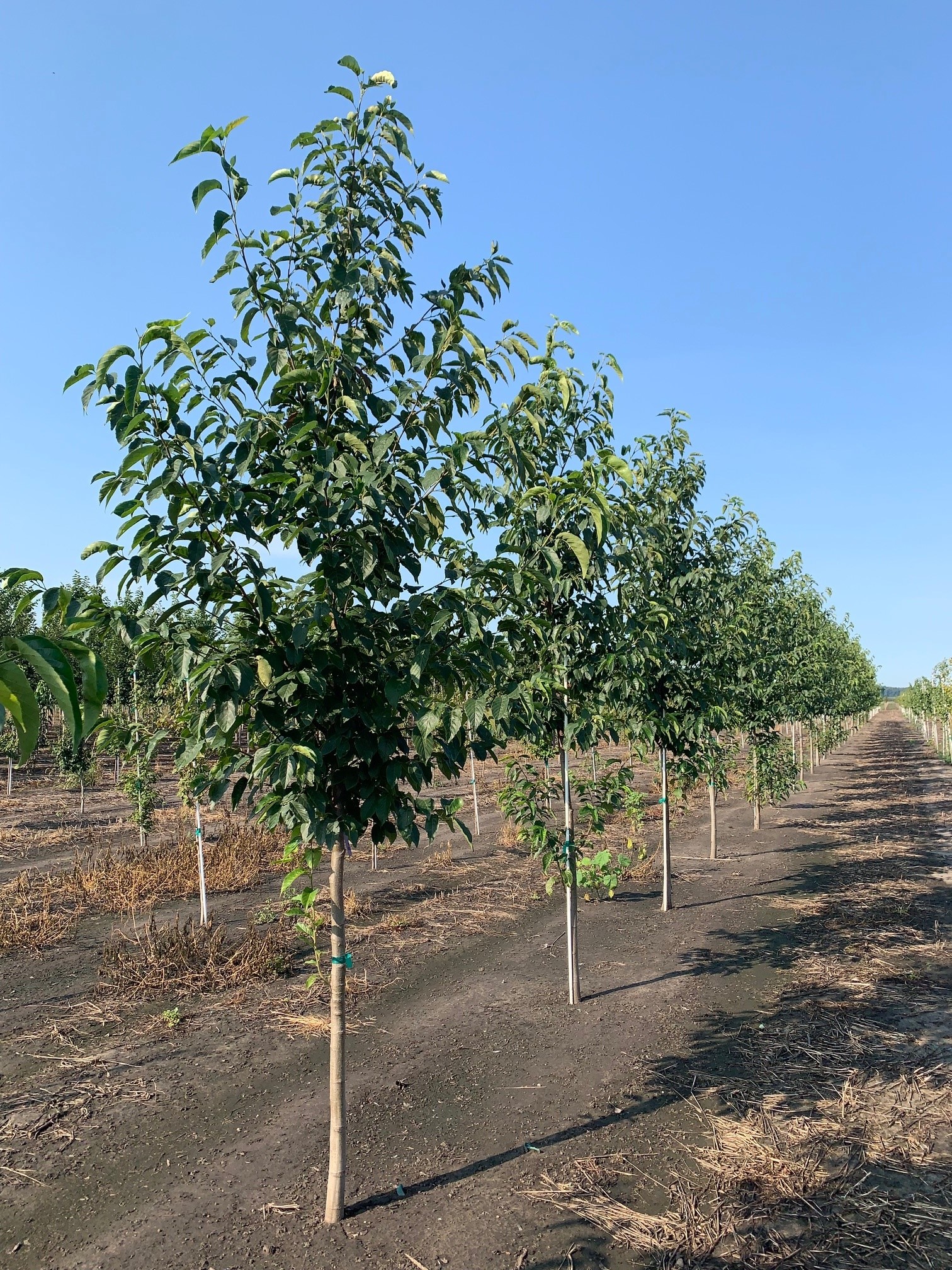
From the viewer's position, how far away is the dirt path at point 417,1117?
3.71m

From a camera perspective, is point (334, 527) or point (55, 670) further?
point (334, 527)

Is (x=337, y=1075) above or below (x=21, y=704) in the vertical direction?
below

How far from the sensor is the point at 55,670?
1323mm

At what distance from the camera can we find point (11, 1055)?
582 centimetres

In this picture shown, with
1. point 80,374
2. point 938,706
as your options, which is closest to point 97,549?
point 80,374

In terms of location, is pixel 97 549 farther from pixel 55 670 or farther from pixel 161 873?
pixel 161 873

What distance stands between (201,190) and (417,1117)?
5.12 meters

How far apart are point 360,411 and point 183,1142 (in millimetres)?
4292

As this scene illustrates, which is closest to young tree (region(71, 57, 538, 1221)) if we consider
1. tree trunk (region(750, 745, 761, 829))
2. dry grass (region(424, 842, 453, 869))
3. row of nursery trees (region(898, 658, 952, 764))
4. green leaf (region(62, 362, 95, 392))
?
green leaf (region(62, 362, 95, 392))

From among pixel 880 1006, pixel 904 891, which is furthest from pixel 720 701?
pixel 904 891

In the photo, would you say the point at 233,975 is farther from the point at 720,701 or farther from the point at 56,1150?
the point at 720,701

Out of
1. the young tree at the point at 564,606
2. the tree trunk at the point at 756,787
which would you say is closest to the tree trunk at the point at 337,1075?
the young tree at the point at 564,606

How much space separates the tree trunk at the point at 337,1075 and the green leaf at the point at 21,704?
2.58 meters

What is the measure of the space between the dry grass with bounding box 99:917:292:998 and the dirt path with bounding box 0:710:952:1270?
2.83 ft
